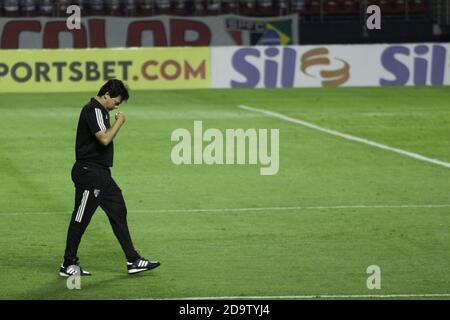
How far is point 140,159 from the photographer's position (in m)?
21.1

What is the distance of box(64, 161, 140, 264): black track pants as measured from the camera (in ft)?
37.1

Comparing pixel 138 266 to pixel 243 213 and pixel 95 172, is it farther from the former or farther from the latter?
pixel 243 213

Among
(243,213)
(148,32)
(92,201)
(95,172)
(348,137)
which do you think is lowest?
(348,137)

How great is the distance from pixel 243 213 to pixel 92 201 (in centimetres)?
444

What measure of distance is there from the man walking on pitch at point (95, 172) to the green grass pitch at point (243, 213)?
0.41 metres

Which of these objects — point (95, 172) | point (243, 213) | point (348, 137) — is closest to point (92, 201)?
point (95, 172)

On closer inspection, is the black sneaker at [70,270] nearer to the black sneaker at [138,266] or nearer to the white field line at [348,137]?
the black sneaker at [138,266]

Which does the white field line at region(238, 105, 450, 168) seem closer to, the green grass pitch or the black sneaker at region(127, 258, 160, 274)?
the green grass pitch

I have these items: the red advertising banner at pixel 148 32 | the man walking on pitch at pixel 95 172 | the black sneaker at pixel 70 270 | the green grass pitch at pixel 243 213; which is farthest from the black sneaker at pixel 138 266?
the red advertising banner at pixel 148 32

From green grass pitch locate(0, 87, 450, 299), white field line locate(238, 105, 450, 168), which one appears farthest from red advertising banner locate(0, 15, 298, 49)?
green grass pitch locate(0, 87, 450, 299)

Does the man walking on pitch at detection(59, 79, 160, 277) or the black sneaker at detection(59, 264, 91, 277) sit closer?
the man walking on pitch at detection(59, 79, 160, 277)

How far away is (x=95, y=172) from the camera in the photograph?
1130 centimetres

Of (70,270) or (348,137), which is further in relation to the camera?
(348,137)

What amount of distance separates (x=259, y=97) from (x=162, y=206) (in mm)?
17123
